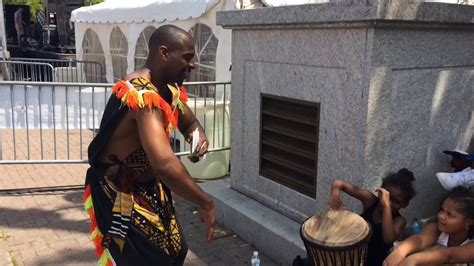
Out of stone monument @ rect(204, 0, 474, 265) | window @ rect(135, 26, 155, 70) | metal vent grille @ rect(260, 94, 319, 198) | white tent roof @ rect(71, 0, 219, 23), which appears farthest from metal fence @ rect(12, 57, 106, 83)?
metal vent grille @ rect(260, 94, 319, 198)

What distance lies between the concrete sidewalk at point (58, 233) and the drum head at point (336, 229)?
4.72 feet

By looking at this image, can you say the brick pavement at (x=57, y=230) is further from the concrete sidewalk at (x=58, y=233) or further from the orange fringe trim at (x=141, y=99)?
the orange fringe trim at (x=141, y=99)

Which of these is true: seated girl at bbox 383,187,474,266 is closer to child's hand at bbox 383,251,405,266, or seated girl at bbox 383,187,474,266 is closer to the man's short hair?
child's hand at bbox 383,251,405,266

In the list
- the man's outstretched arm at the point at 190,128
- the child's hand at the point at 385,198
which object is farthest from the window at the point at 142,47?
the child's hand at the point at 385,198

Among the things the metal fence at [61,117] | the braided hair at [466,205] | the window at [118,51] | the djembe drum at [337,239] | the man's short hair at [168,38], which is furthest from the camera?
the window at [118,51]

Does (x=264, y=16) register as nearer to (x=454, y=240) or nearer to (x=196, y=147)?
(x=196, y=147)

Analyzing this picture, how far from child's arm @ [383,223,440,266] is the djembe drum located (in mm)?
154

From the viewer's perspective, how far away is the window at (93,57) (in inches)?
562

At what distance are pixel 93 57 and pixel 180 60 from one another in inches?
515

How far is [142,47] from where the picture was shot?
11.2 meters

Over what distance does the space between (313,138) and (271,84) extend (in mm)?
630

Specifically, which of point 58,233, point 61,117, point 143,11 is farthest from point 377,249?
point 143,11

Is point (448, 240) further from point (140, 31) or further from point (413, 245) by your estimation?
point (140, 31)

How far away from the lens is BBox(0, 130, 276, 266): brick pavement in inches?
162
